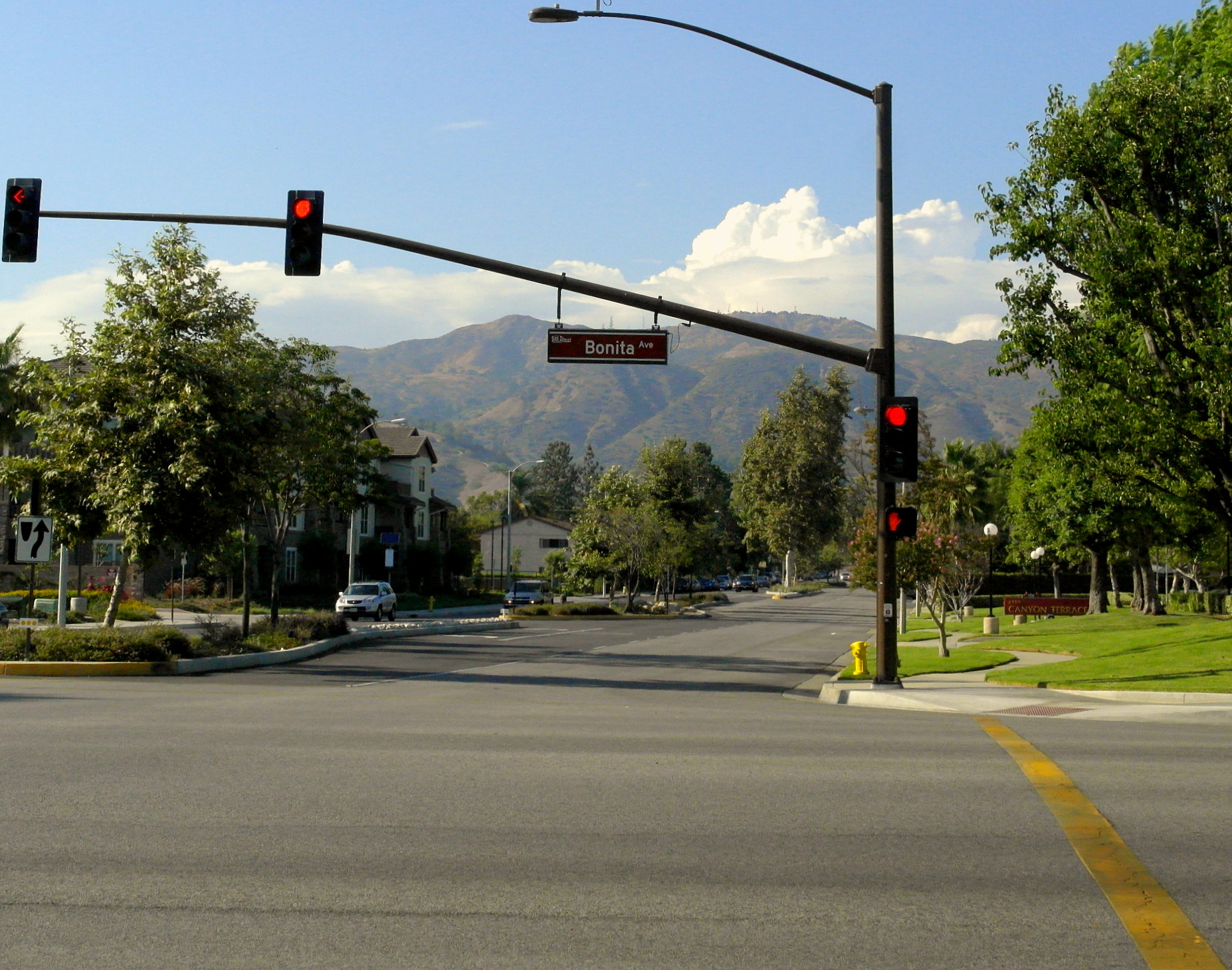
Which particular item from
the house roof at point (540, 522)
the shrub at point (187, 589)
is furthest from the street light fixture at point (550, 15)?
the house roof at point (540, 522)

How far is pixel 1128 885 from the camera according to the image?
266 inches

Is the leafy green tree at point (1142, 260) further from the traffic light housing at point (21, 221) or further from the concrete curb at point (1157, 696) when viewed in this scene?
the traffic light housing at point (21, 221)

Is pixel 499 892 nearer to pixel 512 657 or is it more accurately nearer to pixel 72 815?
pixel 72 815

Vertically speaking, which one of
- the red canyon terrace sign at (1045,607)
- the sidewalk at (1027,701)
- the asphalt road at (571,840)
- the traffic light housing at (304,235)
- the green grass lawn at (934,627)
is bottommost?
the green grass lawn at (934,627)

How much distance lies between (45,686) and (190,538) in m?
7.05

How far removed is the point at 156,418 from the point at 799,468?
80354 mm

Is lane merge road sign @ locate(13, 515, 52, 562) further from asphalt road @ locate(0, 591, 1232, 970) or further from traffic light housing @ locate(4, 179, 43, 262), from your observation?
asphalt road @ locate(0, 591, 1232, 970)

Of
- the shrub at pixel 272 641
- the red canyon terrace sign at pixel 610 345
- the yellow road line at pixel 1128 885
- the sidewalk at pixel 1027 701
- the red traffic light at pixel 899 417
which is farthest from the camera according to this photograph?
the shrub at pixel 272 641

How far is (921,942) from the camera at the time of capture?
18.9ft

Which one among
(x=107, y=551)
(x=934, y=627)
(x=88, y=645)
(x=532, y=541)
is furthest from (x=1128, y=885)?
(x=532, y=541)

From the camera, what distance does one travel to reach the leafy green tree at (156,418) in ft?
80.9

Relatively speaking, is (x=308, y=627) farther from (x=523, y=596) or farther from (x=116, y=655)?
(x=523, y=596)

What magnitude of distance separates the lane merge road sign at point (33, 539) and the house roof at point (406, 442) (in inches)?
2128

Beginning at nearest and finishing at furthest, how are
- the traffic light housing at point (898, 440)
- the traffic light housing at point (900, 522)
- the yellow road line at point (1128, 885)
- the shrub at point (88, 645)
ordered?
the yellow road line at point (1128, 885) < the traffic light housing at point (898, 440) < the traffic light housing at point (900, 522) < the shrub at point (88, 645)
